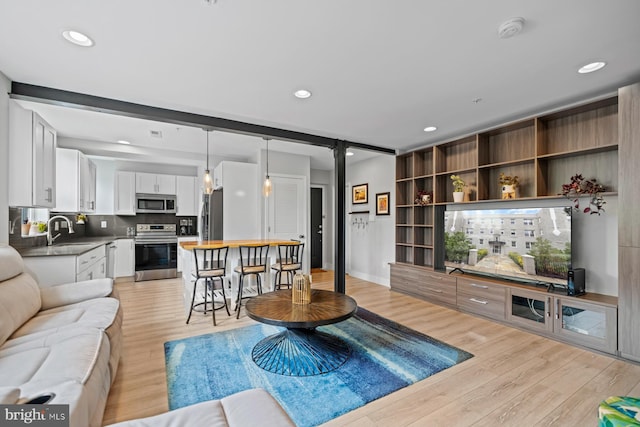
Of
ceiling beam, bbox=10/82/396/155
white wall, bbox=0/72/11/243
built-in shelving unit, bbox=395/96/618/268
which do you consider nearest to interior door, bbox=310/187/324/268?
built-in shelving unit, bbox=395/96/618/268

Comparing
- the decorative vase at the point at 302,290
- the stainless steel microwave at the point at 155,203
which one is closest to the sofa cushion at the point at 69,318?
the decorative vase at the point at 302,290

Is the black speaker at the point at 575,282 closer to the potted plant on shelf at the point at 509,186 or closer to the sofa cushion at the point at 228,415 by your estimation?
the potted plant on shelf at the point at 509,186

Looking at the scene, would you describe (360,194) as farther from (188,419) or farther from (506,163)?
(188,419)

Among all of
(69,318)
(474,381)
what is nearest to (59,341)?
(69,318)

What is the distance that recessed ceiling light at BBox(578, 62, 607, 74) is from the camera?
90.4 inches

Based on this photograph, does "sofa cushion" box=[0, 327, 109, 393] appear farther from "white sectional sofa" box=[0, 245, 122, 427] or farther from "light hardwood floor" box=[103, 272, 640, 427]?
"light hardwood floor" box=[103, 272, 640, 427]

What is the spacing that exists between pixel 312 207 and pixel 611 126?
524 cm

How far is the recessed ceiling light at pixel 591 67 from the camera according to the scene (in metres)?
2.30

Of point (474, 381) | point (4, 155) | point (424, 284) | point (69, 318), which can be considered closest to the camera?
point (69, 318)

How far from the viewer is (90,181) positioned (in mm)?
5238

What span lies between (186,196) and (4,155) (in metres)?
3.77

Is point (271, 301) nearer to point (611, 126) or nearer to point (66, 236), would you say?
point (611, 126)

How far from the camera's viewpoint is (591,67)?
234 cm

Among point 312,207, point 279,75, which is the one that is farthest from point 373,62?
point 312,207
